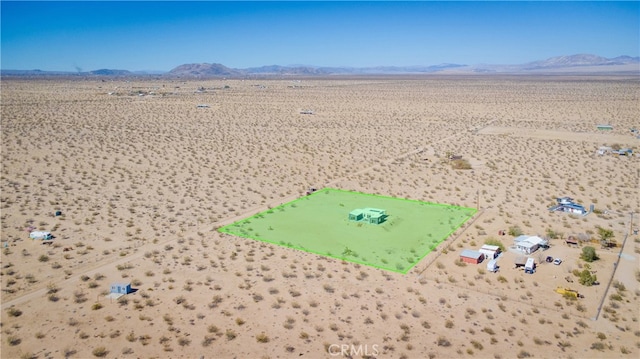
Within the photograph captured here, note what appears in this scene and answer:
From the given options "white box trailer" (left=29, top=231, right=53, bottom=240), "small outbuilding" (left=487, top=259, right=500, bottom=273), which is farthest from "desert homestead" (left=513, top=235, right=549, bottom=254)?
"white box trailer" (left=29, top=231, right=53, bottom=240)

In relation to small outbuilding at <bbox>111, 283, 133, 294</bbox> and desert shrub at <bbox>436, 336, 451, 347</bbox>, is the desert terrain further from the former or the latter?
→ small outbuilding at <bbox>111, 283, 133, 294</bbox>

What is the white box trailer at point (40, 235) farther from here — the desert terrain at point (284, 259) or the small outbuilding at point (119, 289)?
the small outbuilding at point (119, 289)

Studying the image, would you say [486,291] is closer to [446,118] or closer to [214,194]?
[214,194]

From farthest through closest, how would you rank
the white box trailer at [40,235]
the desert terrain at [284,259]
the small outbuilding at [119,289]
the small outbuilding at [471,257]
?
the white box trailer at [40,235]
the small outbuilding at [471,257]
the small outbuilding at [119,289]
the desert terrain at [284,259]

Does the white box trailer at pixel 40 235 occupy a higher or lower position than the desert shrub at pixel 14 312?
higher

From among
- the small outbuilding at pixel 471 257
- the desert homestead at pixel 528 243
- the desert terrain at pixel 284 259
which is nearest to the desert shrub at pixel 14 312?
the desert terrain at pixel 284 259

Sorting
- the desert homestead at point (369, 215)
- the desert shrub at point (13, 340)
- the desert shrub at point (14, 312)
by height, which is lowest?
the desert homestead at point (369, 215)

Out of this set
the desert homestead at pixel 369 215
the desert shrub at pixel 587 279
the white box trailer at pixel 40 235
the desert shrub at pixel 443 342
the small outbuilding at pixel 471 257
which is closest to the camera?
the desert shrub at pixel 443 342
